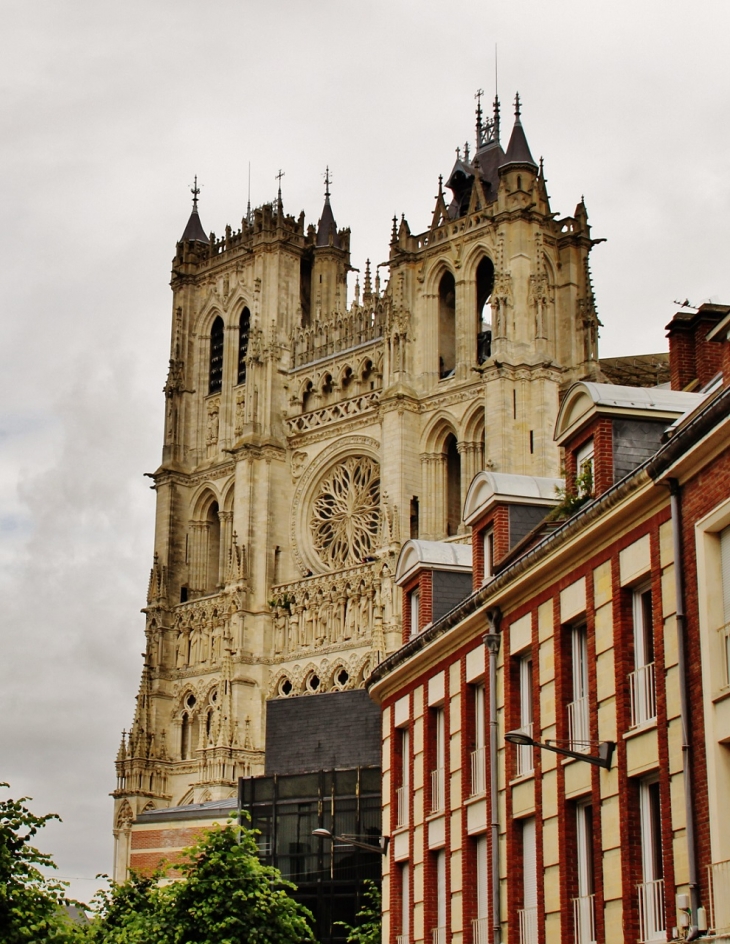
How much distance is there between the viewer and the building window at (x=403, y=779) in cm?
3083

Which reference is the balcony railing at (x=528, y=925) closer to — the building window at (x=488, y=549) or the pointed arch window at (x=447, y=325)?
the building window at (x=488, y=549)

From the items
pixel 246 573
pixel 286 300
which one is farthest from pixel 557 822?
pixel 286 300

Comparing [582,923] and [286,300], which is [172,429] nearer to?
[286,300]

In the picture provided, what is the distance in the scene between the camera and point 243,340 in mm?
79250

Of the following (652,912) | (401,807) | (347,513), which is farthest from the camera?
(347,513)

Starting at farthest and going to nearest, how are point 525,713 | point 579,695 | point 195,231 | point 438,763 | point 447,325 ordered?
point 195,231 → point 447,325 → point 438,763 → point 525,713 → point 579,695

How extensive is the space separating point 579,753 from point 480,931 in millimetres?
6832

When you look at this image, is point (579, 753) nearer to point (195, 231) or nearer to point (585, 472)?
point (585, 472)

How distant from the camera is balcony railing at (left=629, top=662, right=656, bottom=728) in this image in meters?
20.7

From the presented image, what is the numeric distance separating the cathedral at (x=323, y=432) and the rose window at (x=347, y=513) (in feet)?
0.28

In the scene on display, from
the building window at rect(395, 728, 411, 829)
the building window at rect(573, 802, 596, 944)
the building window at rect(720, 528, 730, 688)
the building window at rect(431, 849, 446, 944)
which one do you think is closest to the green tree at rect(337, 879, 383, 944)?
the building window at rect(395, 728, 411, 829)

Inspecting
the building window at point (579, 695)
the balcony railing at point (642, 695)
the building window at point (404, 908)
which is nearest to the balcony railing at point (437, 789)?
the building window at point (404, 908)

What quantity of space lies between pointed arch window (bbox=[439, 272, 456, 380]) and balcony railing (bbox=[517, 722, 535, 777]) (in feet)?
145

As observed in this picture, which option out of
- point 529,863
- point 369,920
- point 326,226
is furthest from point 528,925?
point 326,226
